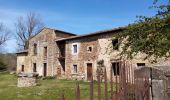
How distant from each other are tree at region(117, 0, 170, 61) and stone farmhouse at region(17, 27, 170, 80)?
9505mm

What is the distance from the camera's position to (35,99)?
10.9 meters

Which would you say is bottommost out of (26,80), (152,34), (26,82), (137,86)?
(26,82)

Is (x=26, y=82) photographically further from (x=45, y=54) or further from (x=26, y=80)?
(x=45, y=54)

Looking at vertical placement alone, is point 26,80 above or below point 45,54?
below

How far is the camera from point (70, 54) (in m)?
24.3

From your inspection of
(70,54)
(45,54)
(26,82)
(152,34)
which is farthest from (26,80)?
(45,54)

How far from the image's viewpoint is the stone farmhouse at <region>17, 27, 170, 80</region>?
19.9 m

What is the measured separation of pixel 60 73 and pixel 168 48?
67.0ft

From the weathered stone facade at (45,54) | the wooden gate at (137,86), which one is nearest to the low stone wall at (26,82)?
the weathered stone facade at (45,54)

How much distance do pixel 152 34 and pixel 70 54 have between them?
57.7ft

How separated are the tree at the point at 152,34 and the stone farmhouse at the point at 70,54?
9505 mm

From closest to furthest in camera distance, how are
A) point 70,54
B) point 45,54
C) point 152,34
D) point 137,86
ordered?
point 137,86 → point 152,34 → point 70,54 → point 45,54

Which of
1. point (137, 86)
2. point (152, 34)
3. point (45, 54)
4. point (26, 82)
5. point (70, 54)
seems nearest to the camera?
point (137, 86)

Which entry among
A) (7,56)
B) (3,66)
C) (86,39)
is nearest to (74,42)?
(86,39)
